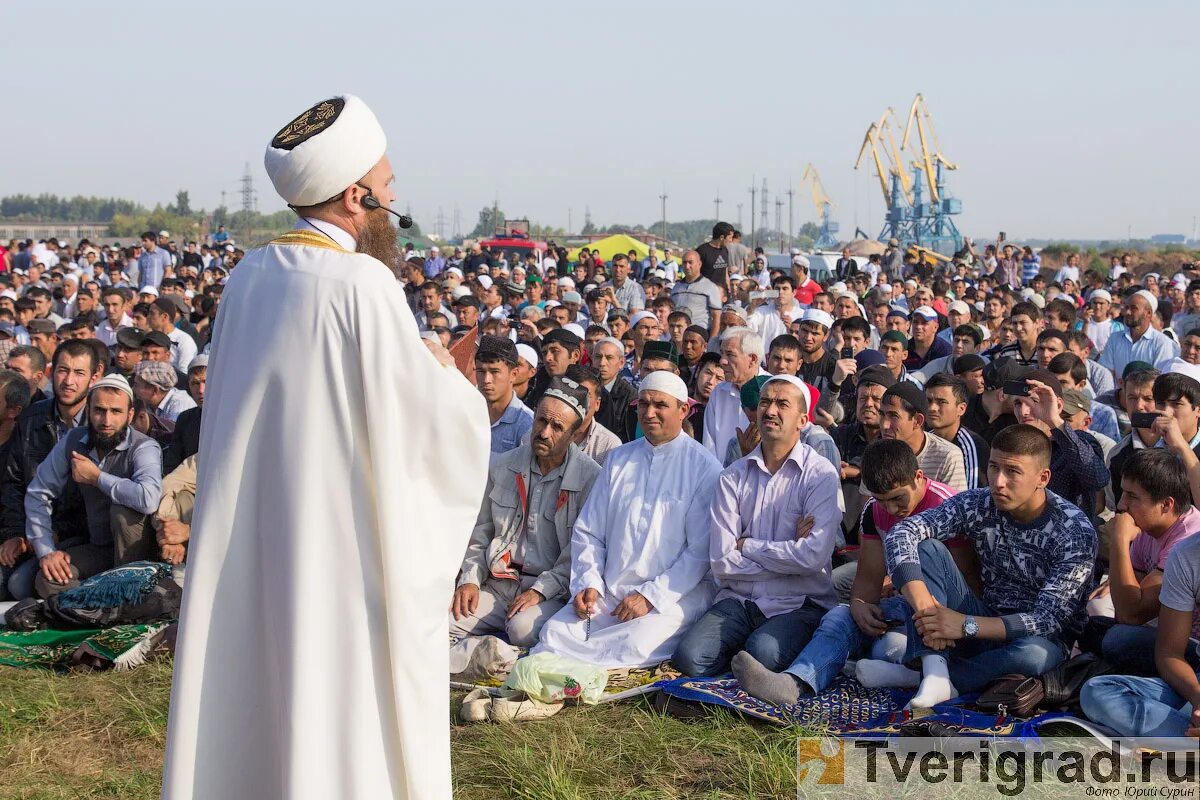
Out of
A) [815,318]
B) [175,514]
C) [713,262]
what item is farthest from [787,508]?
[713,262]

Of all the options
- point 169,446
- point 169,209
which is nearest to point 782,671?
point 169,446

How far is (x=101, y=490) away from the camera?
21.6ft

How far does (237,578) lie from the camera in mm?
2941

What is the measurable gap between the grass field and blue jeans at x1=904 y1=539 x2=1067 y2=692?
2.52 ft

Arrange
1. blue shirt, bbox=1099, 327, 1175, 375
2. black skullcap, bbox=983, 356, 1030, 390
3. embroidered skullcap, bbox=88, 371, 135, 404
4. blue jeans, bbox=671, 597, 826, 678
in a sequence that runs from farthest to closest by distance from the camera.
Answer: blue shirt, bbox=1099, 327, 1175, 375
black skullcap, bbox=983, 356, 1030, 390
embroidered skullcap, bbox=88, 371, 135, 404
blue jeans, bbox=671, 597, 826, 678

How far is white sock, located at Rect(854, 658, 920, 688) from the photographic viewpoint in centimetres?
517

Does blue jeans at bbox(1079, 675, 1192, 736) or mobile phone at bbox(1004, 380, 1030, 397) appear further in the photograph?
mobile phone at bbox(1004, 380, 1030, 397)

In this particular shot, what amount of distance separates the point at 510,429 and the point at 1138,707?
379cm

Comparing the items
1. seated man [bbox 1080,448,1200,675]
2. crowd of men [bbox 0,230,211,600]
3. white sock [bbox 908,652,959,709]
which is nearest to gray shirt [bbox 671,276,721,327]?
crowd of men [bbox 0,230,211,600]

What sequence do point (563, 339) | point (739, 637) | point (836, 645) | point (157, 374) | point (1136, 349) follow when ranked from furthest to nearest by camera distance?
point (1136, 349) → point (563, 339) → point (157, 374) → point (739, 637) → point (836, 645)

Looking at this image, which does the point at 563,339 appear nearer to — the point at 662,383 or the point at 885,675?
the point at 662,383

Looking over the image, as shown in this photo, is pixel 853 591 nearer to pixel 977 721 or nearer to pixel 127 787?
pixel 977 721

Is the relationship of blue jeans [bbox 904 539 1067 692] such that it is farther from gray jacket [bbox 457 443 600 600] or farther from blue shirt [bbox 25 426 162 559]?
blue shirt [bbox 25 426 162 559]

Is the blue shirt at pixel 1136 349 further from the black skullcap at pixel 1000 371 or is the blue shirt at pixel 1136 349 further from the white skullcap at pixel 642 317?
the white skullcap at pixel 642 317
